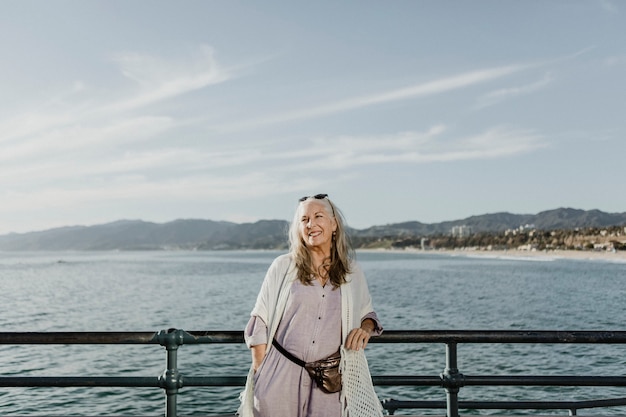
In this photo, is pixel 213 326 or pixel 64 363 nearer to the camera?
pixel 64 363

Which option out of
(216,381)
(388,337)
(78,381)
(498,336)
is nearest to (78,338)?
(78,381)

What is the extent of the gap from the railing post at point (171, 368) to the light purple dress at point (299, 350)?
520mm

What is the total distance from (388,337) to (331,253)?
585mm

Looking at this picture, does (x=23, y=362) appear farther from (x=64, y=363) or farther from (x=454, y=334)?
(x=454, y=334)

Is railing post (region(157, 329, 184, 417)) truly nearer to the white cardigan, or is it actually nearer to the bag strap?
the white cardigan

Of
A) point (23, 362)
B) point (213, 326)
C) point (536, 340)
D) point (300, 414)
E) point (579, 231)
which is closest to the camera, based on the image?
point (300, 414)

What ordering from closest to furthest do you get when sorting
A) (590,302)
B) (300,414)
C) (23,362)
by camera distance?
(300,414) < (23,362) < (590,302)

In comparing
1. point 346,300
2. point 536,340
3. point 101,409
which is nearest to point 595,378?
point 536,340

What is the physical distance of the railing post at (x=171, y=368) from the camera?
11.6 feet

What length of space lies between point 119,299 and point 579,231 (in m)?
177

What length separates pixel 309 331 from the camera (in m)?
3.28

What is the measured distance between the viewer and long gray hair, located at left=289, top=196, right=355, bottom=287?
131 inches

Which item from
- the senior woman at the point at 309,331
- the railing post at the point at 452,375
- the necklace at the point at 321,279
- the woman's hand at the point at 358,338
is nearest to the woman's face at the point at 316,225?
the senior woman at the point at 309,331

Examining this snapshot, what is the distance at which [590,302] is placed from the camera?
48844mm
